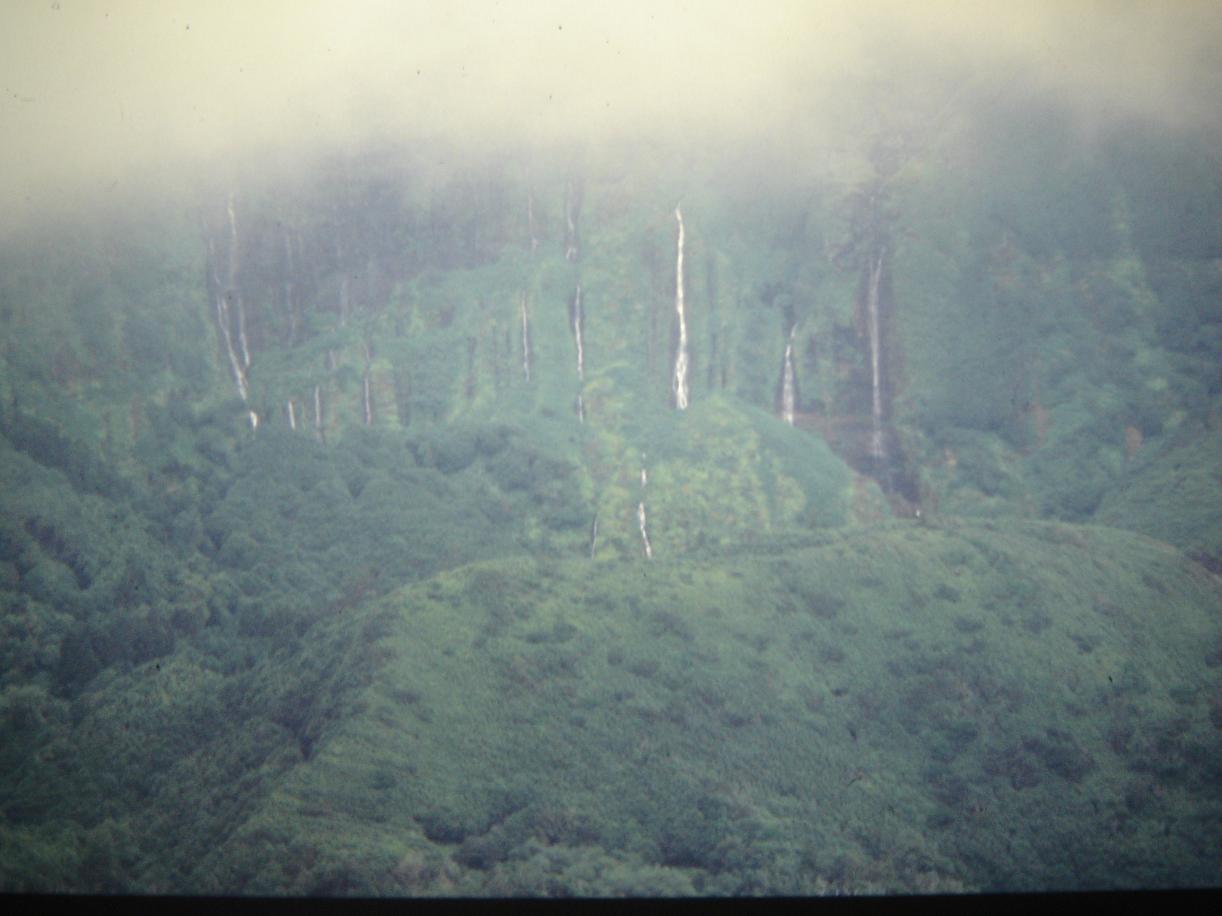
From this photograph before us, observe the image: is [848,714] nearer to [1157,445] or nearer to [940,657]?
[940,657]

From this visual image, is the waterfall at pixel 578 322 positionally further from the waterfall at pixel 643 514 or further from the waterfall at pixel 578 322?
the waterfall at pixel 643 514

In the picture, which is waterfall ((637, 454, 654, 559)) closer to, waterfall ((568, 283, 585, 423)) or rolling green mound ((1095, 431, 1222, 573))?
waterfall ((568, 283, 585, 423))

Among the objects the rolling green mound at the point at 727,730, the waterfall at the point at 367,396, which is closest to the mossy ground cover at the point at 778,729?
the rolling green mound at the point at 727,730

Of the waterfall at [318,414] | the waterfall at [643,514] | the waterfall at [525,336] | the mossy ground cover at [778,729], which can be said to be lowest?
the mossy ground cover at [778,729]

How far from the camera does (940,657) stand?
12.0m

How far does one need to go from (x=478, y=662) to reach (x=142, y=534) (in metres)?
3.13

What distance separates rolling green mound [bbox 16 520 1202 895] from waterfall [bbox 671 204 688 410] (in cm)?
159

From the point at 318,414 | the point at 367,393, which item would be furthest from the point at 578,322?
the point at 318,414

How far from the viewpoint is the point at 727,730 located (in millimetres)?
11477

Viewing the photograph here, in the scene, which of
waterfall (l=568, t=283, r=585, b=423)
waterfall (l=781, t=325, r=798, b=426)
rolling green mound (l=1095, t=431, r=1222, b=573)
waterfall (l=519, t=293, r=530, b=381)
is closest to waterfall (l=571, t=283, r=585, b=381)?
waterfall (l=568, t=283, r=585, b=423)

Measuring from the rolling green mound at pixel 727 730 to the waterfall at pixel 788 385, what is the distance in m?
1.21

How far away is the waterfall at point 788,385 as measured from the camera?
12953 millimetres

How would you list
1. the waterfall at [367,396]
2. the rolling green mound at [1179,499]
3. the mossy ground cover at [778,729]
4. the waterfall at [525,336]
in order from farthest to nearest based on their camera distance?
the waterfall at [525,336]
the waterfall at [367,396]
the rolling green mound at [1179,499]
the mossy ground cover at [778,729]

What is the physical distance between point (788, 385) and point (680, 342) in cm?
106
